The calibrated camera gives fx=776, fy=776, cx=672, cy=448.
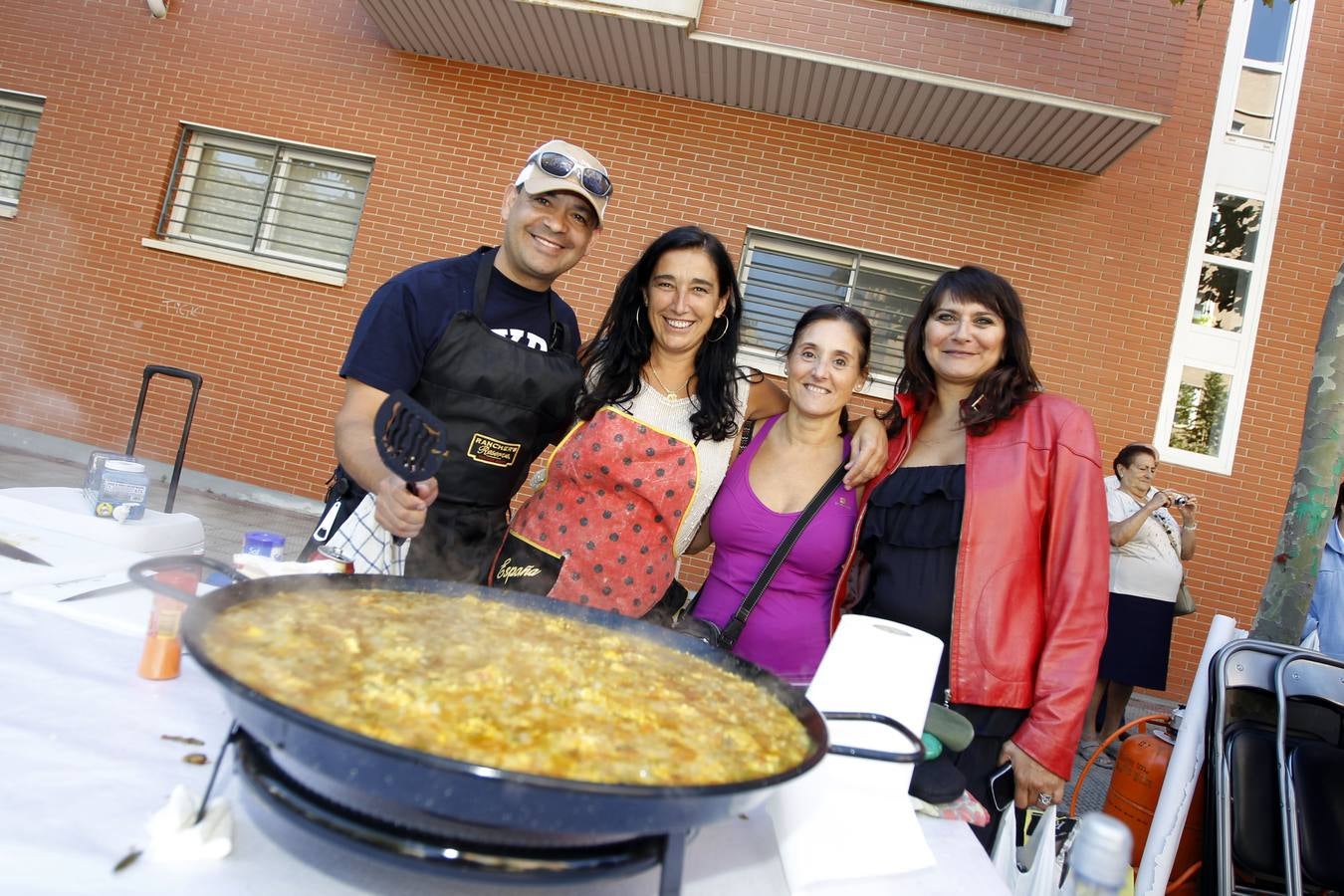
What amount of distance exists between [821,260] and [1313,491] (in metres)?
4.93

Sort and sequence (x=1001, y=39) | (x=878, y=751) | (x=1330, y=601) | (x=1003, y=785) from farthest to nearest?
(x=1001, y=39) → (x=1330, y=601) → (x=1003, y=785) → (x=878, y=751)

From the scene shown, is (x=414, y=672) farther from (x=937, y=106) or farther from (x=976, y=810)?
(x=937, y=106)

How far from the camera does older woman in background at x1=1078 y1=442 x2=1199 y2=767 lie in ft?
17.8

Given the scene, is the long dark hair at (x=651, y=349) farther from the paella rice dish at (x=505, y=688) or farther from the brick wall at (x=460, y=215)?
the brick wall at (x=460, y=215)

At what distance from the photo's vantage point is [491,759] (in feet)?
3.18

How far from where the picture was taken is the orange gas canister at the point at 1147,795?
249 cm

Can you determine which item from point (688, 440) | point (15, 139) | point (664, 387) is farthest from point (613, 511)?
point (15, 139)

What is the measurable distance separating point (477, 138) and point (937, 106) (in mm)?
4286

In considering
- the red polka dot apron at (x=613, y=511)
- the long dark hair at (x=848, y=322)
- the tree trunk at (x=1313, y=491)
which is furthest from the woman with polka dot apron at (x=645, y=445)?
the tree trunk at (x=1313, y=491)

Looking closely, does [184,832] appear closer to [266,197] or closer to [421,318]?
[421,318]

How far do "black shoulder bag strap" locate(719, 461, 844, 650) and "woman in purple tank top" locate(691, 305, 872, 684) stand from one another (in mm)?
20

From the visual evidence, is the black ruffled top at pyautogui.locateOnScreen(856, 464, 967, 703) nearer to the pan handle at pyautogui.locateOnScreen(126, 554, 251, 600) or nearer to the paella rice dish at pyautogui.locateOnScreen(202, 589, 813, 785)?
the paella rice dish at pyautogui.locateOnScreen(202, 589, 813, 785)

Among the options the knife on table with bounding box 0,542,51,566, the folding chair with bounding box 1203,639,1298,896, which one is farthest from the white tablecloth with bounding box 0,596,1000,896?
the folding chair with bounding box 1203,639,1298,896

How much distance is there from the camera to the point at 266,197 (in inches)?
315
